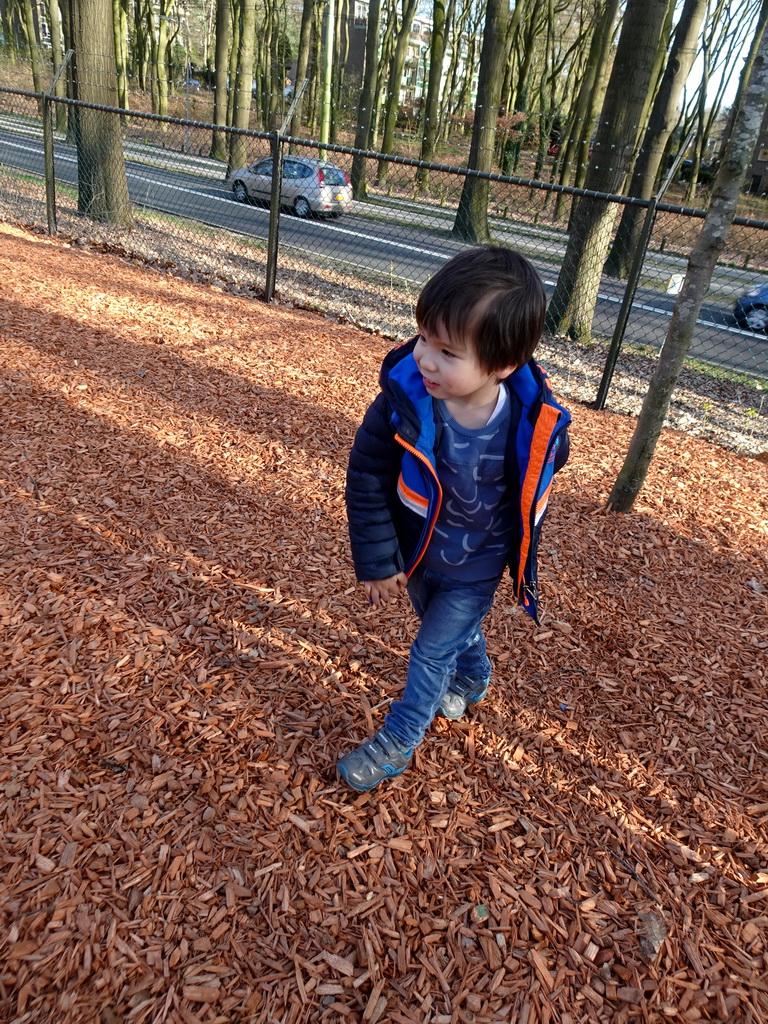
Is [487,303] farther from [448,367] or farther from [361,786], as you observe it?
[361,786]

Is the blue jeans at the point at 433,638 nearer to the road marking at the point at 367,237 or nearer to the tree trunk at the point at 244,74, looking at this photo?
the road marking at the point at 367,237

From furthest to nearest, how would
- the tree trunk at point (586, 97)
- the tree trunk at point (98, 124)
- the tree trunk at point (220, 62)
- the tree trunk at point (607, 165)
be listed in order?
the tree trunk at point (220, 62) → the tree trunk at point (586, 97) → the tree trunk at point (98, 124) → the tree trunk at point (607, 165)

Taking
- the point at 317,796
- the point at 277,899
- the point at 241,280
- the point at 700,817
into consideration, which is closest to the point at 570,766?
the point at 700,817

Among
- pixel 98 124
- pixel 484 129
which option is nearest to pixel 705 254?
pixel 98 124

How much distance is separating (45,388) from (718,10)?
30.8 metres

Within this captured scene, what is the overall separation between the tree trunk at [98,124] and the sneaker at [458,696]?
961 cm

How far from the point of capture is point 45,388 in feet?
15.3

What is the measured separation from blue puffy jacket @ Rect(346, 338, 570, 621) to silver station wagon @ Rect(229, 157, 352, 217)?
15.2 meters


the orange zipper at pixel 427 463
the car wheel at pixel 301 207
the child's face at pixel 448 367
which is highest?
the child's face at pixel 448 367

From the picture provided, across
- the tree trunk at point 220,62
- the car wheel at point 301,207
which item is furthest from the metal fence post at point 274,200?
the tree trunk at point 220,62

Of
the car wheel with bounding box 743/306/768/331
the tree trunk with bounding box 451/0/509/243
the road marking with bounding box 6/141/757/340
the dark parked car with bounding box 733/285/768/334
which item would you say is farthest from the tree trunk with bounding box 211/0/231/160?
the car wheel with bounding box 743/306/768/331

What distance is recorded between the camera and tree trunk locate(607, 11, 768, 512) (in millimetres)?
3238

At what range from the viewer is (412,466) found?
1.91 meters

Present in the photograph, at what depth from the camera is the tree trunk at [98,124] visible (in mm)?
9461
